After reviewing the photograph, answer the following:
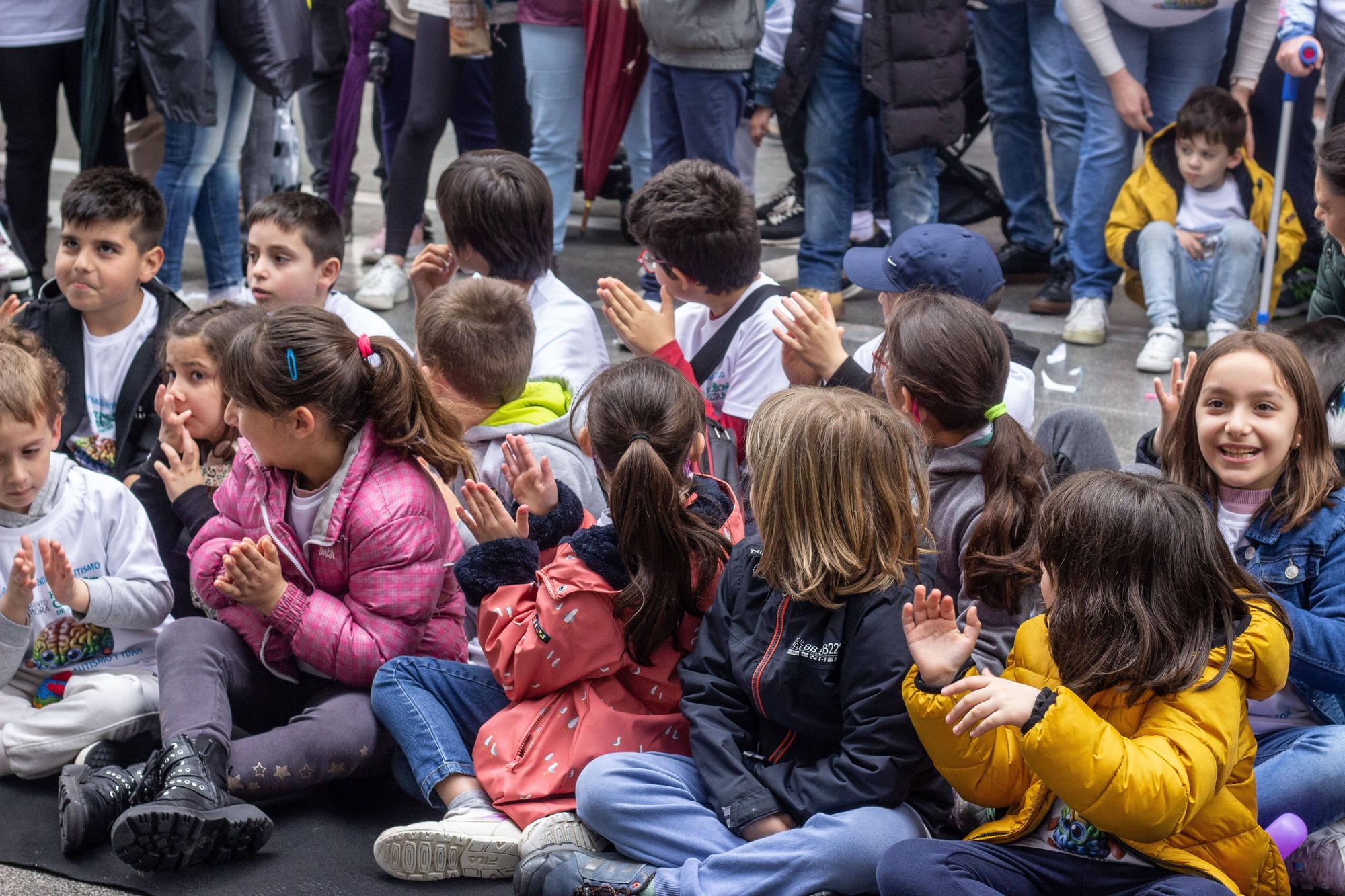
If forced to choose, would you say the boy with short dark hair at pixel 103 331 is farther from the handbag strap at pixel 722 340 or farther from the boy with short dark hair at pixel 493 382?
the handbag strap at pixel 722 340

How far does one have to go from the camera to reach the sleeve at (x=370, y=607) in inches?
105

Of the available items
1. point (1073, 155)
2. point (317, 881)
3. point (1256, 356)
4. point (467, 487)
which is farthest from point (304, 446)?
point (1073, 155)

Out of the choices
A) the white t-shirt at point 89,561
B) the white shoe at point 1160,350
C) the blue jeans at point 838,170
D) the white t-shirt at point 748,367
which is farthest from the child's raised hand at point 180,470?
the white shoe at point 1160,350

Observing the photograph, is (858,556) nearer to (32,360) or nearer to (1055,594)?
(1055,594)

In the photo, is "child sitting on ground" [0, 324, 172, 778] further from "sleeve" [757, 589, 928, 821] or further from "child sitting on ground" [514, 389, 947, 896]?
"sleeve" [757, 589, 928, 821]

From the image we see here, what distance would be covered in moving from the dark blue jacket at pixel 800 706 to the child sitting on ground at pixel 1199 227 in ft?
8.26

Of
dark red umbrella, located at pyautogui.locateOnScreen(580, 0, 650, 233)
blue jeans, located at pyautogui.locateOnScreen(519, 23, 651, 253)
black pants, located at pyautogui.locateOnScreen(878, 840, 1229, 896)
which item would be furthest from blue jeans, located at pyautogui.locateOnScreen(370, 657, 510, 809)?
dark red umbrella, located at pyautogui.locateOnScreen(580, 0, 650, 233)

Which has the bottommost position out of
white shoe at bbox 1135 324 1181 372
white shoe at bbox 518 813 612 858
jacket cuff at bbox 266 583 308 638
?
white shoe at bbox 518 813 612 858

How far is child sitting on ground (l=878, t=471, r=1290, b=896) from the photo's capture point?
6.49 ft

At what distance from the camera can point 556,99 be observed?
4.84 meters

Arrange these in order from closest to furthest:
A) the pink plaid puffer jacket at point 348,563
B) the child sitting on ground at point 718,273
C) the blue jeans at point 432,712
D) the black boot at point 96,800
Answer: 1. the black boot at point 96,800
2. the blue jeans at point 432,712
3. the pink plaid puffer jacket at point 348,563
4. the child sitting on ground at point 718,273

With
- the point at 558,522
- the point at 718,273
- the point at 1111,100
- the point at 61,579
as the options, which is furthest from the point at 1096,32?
the point at 61,579

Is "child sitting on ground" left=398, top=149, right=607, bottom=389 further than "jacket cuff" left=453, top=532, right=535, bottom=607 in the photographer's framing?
Yes

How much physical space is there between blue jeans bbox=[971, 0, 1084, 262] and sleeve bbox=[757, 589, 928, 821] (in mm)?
2980
